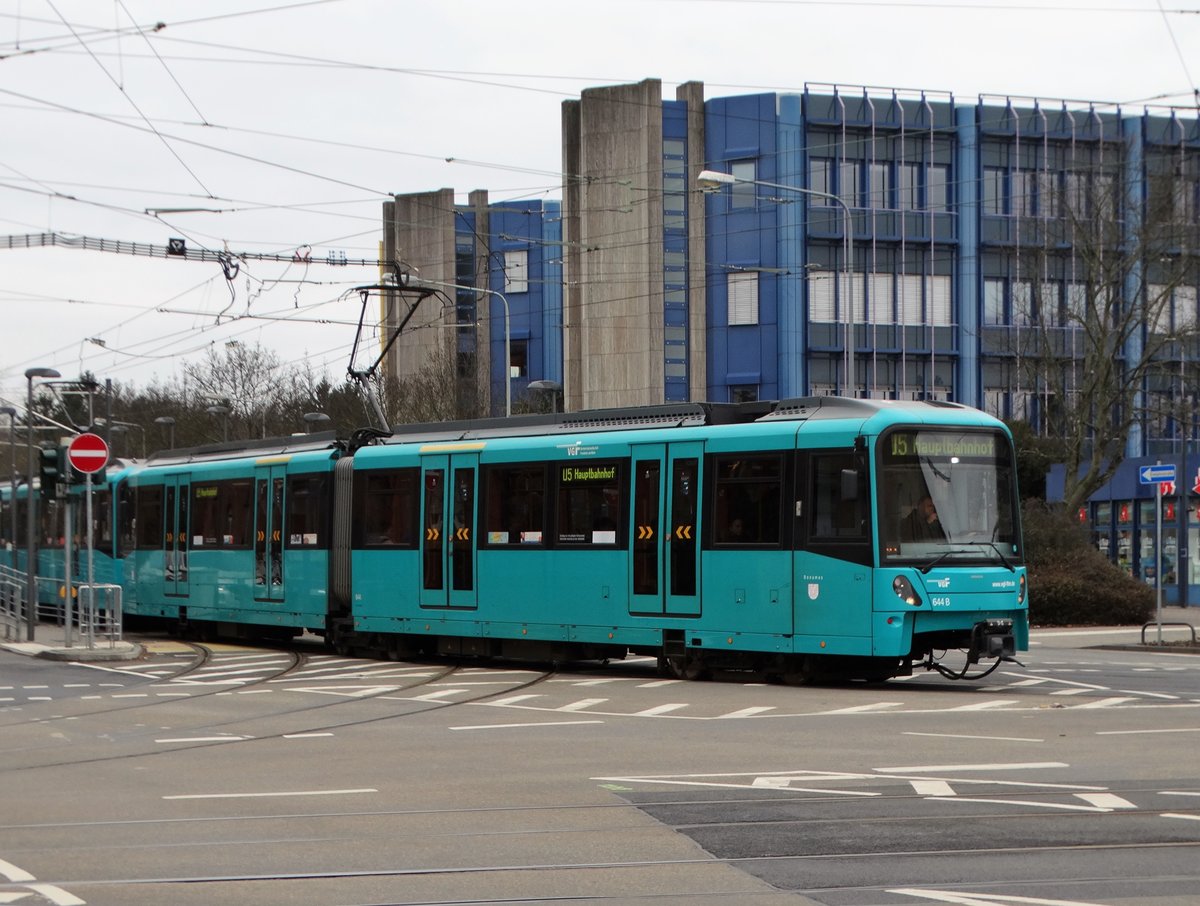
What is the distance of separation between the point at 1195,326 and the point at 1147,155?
29.2ft

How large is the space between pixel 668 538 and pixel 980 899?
1335 centimetres

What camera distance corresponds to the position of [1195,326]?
40.8 meters

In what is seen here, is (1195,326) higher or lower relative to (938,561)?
higher

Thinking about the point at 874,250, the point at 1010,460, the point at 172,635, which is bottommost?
the point at 172,635

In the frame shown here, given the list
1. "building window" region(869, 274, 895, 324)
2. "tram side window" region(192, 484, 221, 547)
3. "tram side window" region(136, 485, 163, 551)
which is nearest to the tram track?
"tram side window" region(192, 484, 221, 547)

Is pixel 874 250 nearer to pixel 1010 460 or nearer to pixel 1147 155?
pixel 1147 155

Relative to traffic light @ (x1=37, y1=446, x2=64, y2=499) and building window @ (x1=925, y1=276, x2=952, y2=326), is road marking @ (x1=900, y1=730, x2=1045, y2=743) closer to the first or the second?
traffic light @ (x1=37, y1=446, x2=64, y2=499)

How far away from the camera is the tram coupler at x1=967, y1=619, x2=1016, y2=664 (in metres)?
18.9

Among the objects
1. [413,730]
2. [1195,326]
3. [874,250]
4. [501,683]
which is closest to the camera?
[413,730]

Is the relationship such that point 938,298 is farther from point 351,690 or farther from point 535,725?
point 535,725

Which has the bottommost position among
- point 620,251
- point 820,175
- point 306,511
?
point 306,511

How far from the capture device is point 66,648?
26.3m

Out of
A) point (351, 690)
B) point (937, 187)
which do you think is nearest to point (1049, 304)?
point (937, 187)

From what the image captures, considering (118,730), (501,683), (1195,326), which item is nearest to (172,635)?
(501,683)
